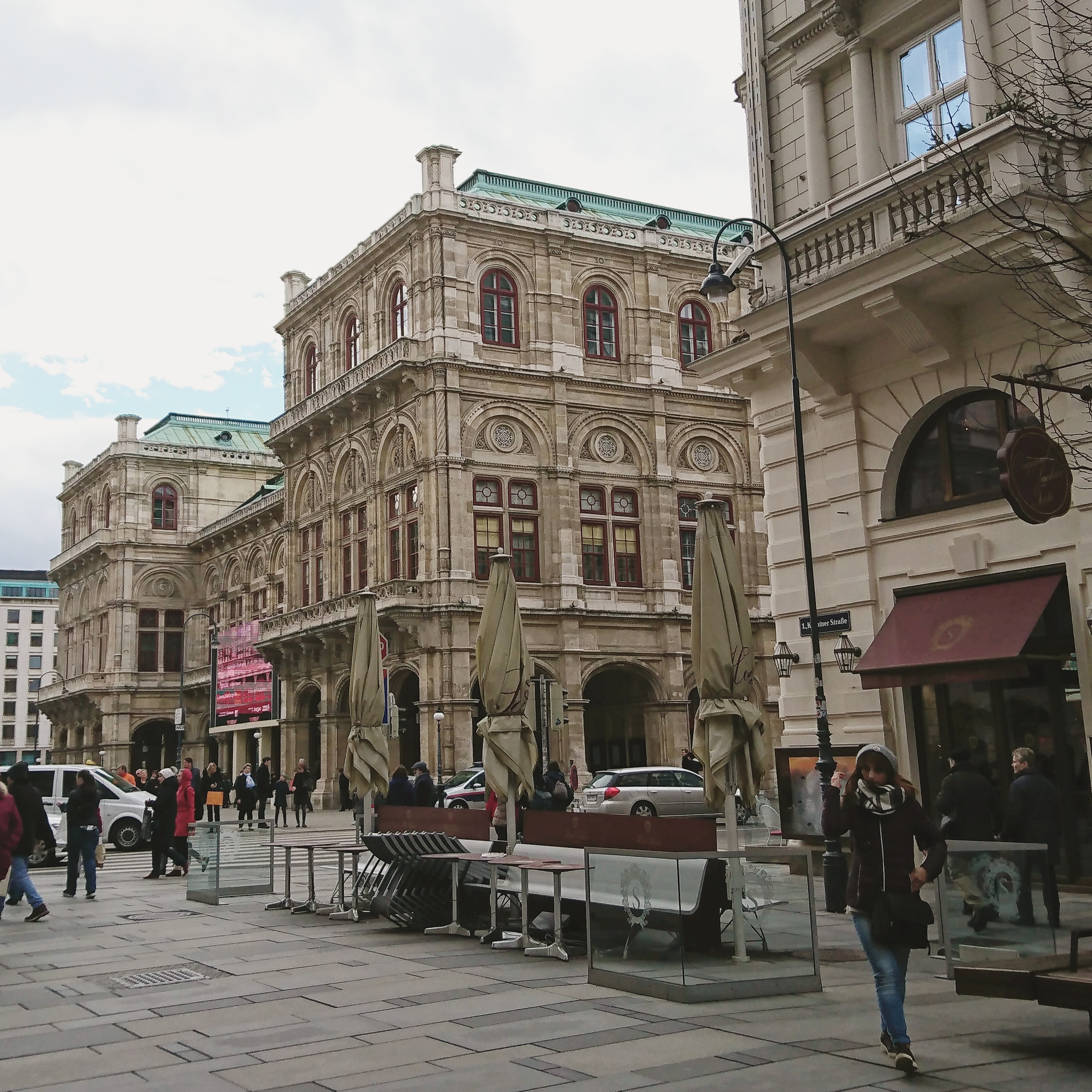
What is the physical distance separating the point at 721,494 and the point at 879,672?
3088 centimetres

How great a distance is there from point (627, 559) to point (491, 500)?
217 inches

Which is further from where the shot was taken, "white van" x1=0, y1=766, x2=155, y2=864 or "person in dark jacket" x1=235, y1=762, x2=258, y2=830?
"person in dark jacket" x1=235, y1=762, x2=258, y2=830

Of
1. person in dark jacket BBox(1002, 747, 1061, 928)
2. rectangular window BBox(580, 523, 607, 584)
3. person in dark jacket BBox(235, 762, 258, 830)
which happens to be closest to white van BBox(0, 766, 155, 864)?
person in dark jacket BBox(235, 762, 258, 830)

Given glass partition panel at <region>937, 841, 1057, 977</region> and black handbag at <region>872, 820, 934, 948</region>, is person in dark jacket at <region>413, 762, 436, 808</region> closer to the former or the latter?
glass partition panel at <region>937, 841, 1057, 977</region>

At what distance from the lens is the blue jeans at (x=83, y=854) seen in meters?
16.1

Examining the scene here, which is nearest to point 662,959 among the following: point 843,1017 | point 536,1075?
point 843,1017

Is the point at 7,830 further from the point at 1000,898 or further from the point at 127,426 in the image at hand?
the point at 127,426

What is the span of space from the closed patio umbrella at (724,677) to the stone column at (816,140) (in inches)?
270

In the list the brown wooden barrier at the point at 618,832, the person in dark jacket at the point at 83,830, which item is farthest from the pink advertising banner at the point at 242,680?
the brown wooden barrier at the point at 618,832

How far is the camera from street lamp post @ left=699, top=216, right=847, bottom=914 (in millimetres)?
12242

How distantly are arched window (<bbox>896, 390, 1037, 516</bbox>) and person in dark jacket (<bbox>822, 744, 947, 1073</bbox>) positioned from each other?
7823 millimetres

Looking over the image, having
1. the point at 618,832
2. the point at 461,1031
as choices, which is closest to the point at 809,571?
the point at 618,832

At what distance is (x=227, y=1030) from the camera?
24.9 feet

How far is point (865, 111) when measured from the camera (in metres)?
15.4
